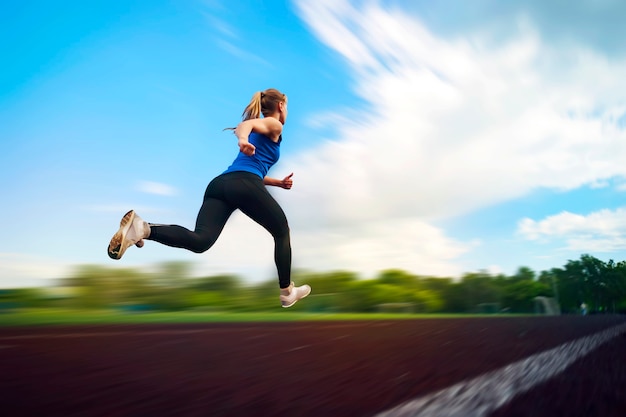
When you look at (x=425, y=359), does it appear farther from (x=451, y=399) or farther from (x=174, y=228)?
(x=174, y=228)

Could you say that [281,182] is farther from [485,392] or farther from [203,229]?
[485,392]

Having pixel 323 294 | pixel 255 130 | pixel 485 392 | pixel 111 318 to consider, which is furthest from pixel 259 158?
pixel 323 294

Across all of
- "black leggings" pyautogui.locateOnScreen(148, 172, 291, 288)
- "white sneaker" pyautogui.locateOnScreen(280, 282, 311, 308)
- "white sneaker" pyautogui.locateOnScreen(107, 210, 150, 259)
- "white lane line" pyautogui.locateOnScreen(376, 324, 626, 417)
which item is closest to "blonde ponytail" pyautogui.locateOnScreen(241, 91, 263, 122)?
→ "black leggings" pyautogui.locateOnScreen(148, 172, 291, 288)

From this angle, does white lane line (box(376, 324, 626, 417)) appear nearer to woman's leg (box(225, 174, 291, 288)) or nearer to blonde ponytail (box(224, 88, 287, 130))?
woman's leg (box(225, 174, 291, 288))

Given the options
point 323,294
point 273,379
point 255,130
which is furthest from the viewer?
point 323,294

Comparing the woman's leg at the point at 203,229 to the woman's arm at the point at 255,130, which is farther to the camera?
the woman's leg at the point at 203,229

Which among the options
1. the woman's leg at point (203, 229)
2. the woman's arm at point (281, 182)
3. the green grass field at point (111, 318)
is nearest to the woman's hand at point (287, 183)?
the woman's arm at point (281, 182)

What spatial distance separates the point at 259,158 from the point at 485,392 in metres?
2.96

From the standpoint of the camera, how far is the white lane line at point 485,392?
1.55 metres

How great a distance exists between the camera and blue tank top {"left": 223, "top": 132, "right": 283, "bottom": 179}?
4258mm

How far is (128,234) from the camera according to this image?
3.68 metres

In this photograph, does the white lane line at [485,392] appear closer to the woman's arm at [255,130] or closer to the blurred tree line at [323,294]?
the woman's arm at [255,130]

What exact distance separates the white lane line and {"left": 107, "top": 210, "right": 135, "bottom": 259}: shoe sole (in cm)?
254

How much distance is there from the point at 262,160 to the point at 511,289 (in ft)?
144
